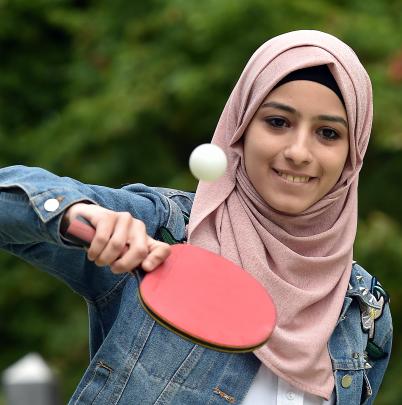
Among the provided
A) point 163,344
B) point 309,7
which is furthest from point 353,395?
point 309,7

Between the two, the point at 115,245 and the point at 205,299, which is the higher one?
the point at 115,245

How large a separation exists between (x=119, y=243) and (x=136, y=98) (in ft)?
17.2

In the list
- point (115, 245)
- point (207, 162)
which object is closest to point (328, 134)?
point (207, 162)

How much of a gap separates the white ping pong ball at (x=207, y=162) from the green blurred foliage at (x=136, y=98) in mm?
4180

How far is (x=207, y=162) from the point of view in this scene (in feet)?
8.11

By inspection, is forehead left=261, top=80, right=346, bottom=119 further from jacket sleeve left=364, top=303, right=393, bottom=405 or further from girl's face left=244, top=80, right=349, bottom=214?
jacket sleeve left=364, top=303, right=393, bottom=405

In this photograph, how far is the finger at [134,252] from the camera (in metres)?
2.22

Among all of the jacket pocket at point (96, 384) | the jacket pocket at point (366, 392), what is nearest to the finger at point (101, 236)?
the jacket pocket at point (96, 384)

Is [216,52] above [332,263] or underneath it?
underneath

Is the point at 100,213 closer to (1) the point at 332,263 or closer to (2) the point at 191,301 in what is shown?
(2) the point at 191,301

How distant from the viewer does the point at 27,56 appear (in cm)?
932

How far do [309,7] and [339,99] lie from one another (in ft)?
13.2

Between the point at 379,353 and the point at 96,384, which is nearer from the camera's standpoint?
the point at 96,384

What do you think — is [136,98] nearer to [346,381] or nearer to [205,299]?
[346,381]
